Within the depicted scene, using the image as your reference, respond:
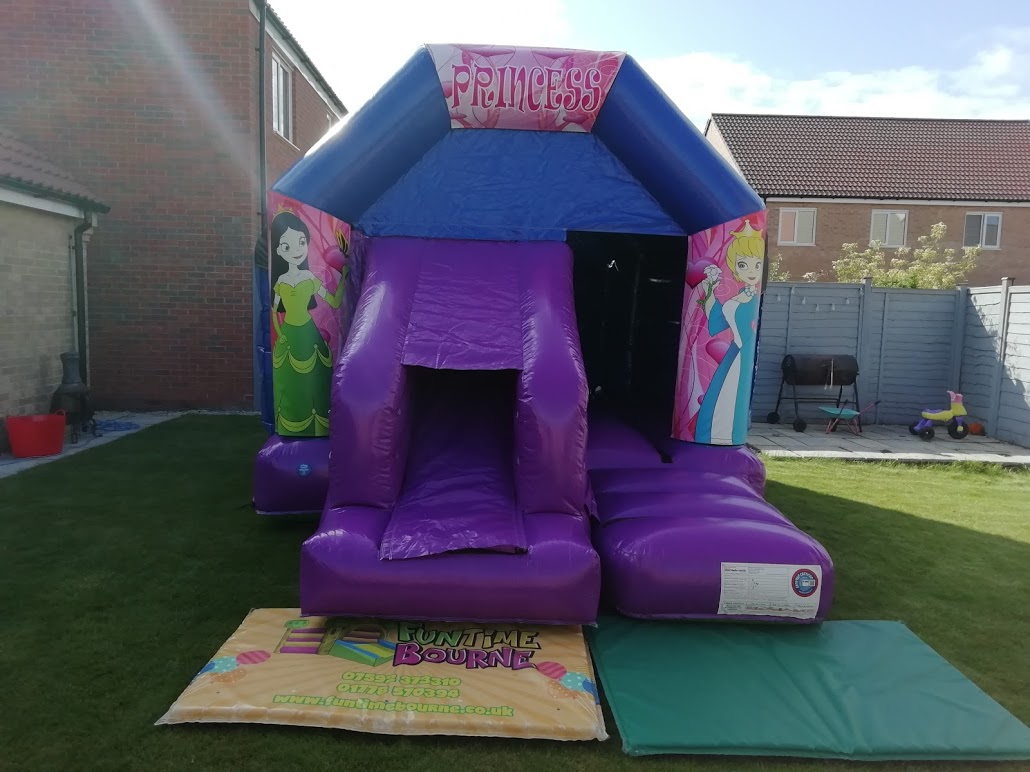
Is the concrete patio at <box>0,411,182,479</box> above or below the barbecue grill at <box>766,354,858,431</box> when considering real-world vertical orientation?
below

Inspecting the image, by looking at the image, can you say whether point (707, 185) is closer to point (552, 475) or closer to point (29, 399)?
point (552, 475)

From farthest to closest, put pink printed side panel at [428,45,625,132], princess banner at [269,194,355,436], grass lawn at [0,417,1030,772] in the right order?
princess banner at [269,194,355,436] → pink printed side panel at [428,45,625,132] → grass lawn at [0,417,1030,772]

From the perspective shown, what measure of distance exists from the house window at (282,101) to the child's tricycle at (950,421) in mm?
9425

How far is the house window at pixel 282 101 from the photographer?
10.4 metres

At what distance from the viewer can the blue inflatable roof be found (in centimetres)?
418

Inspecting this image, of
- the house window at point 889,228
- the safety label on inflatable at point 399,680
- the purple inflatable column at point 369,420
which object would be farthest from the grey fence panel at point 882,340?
the house window at point 889,228

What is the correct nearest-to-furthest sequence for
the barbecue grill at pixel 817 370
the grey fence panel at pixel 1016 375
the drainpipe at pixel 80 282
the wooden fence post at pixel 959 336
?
the drainpipe at pixel 80 282 → the grey fence panel at pixel 1016 375 → the barbecue grill at pixel 817 370 → the wooden fence post at pixel 959 336

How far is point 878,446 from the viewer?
7.93 metres

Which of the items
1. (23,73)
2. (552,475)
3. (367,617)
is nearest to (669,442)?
(552,475)

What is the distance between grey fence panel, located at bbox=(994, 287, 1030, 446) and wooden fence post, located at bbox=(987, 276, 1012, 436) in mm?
27

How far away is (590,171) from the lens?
180 inches

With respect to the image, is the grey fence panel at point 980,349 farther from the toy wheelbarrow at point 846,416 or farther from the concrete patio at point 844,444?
the toy wheelbarrow at point 846,416

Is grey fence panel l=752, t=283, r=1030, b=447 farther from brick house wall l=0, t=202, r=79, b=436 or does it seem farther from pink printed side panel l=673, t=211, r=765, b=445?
brick house wall l=0, t=202, r=79, b=436

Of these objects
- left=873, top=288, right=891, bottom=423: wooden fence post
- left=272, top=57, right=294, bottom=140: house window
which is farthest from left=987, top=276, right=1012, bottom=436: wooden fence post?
left=272, top=57, right=294, bottom=140: house window
